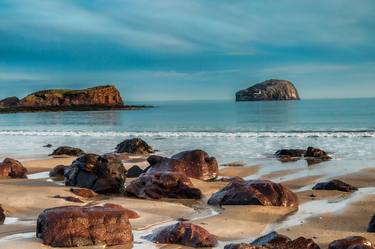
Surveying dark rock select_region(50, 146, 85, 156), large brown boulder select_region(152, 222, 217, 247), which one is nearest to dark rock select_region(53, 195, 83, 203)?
large brown boulder select_region(152, 222, 217, 247)

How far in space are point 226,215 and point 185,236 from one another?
7.83ft

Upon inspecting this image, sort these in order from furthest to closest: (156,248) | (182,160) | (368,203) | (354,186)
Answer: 1. (182,160)
2. (354,186)
3. (368,203)
4. (156,248)

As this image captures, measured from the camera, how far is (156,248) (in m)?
8.32

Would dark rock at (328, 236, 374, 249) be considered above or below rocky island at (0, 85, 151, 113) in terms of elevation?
below

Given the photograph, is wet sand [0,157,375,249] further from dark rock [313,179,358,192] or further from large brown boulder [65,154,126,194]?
large brown boulder [65,154,126,194]

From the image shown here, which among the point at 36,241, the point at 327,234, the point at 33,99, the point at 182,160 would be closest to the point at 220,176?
the point at 182,160

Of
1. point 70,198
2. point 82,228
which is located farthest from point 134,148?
point 82,228

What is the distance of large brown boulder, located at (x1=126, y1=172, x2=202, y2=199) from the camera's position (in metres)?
13.1

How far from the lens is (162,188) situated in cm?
1317

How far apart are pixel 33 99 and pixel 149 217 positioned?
160 metres

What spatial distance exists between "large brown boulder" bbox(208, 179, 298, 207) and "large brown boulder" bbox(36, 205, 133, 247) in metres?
3.67

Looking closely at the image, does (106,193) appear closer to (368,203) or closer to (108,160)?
(108,160)

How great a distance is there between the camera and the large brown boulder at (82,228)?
8.34 meters

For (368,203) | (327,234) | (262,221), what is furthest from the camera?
(368,203)
